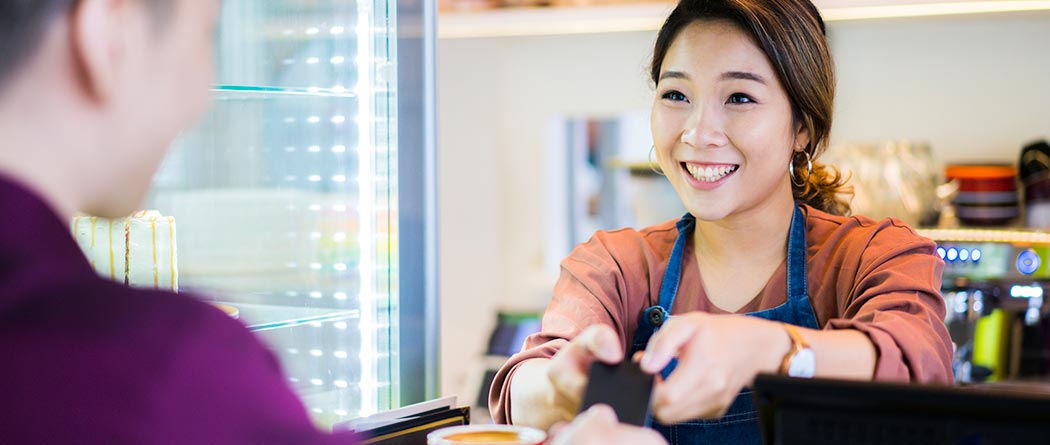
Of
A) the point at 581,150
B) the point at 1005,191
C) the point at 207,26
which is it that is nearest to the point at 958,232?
the point at 1005,191

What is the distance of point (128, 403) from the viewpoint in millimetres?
545

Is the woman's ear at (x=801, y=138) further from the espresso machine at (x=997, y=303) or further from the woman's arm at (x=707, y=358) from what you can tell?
the espresso machine at (x=997, y=303)

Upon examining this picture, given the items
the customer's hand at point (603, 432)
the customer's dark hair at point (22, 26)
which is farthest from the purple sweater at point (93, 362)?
the customer's hand at point (603, 432)

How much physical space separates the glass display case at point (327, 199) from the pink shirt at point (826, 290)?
0.23 metres

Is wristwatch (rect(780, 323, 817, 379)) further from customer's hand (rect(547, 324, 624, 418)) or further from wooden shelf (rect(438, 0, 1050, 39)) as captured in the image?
wooden shelf (rect(438, 0, 1050, 39))

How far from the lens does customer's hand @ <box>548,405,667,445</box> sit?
0.83 metres

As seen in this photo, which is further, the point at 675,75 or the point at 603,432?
the point at 675,75

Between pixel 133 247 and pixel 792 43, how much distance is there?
92 cm

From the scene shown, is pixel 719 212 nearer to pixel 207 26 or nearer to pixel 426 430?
pixel 426 430

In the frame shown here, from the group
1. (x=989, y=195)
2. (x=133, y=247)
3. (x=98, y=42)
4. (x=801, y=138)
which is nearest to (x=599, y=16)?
(x=989, y=195)

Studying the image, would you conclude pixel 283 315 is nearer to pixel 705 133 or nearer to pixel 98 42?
pixel 705 133

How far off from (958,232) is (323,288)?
1668 millimetres

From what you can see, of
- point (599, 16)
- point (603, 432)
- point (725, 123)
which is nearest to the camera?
point (603, 432)

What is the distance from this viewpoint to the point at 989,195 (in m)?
2.61
